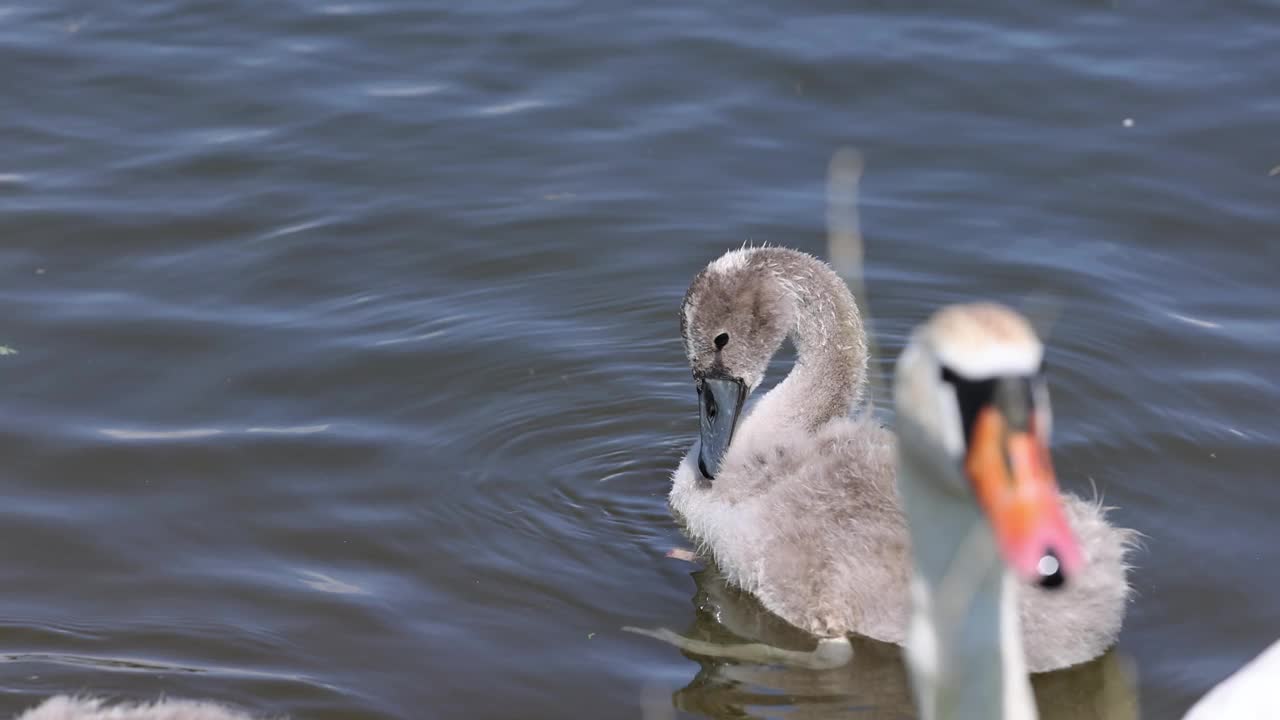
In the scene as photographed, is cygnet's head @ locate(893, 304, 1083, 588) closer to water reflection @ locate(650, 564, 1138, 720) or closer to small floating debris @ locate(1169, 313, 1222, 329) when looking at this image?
water reflection @ locate(650, 564, 1138, 720)

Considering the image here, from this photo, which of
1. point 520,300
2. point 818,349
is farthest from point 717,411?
point 520,300

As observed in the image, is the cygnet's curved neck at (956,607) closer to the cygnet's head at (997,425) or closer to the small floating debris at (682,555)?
the cygnet's head at (997,425)

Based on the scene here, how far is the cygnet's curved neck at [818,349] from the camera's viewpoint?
6.43 m

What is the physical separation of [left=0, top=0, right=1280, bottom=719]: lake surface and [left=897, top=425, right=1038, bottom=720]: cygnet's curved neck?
1.86 meters

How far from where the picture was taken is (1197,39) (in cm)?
1098

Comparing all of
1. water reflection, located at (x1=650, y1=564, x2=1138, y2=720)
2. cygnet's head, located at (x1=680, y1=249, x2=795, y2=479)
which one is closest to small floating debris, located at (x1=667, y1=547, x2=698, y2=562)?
cygnet's head, located at (x1=680, y1=249, x2=795, y2=479)

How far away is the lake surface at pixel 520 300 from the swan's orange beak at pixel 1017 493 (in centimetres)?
232

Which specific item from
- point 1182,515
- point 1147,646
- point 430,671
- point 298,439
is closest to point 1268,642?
point 1147,646

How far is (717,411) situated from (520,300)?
1.82 meters

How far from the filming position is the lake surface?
5.75m

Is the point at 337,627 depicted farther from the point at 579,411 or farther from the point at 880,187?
the point at 880,187

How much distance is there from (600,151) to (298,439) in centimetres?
318

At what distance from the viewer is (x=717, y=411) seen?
6551mm

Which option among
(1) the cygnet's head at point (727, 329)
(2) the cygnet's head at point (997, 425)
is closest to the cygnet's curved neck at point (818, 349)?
(1) the cygnet's head at point (727, 329)
